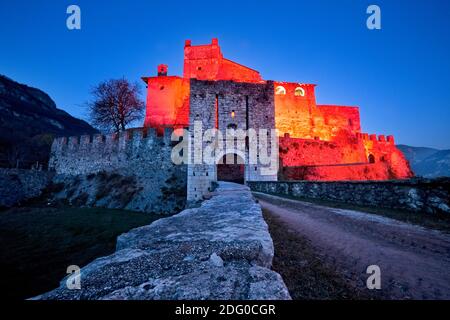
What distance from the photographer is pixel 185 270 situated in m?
1.30

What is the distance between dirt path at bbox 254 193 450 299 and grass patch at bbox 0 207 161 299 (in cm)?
621

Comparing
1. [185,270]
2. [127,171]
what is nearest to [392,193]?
[185,270]

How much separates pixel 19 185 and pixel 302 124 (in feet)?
130

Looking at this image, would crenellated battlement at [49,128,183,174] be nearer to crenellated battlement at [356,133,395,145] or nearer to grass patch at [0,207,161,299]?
grass patch at [0,207,161,299]

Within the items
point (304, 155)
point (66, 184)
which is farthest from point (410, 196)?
point (66, 184)

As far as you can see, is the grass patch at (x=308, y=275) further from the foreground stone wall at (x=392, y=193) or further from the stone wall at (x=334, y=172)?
the stone wall at (x=334, y=172)

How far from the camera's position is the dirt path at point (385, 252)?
7.19 feet

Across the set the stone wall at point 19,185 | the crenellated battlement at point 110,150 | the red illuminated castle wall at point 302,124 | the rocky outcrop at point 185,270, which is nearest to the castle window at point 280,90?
the red illuminated castle wall at point 302,124

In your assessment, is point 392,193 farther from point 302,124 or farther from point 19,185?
point 302,124

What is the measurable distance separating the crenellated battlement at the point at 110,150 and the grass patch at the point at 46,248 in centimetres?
779

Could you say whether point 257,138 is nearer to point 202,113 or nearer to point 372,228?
point 202,113

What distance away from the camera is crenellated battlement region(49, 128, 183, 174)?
18.4m

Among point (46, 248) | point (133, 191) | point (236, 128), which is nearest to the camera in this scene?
point (46, 248)

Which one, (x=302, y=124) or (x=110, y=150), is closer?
(x=110, y=150)
